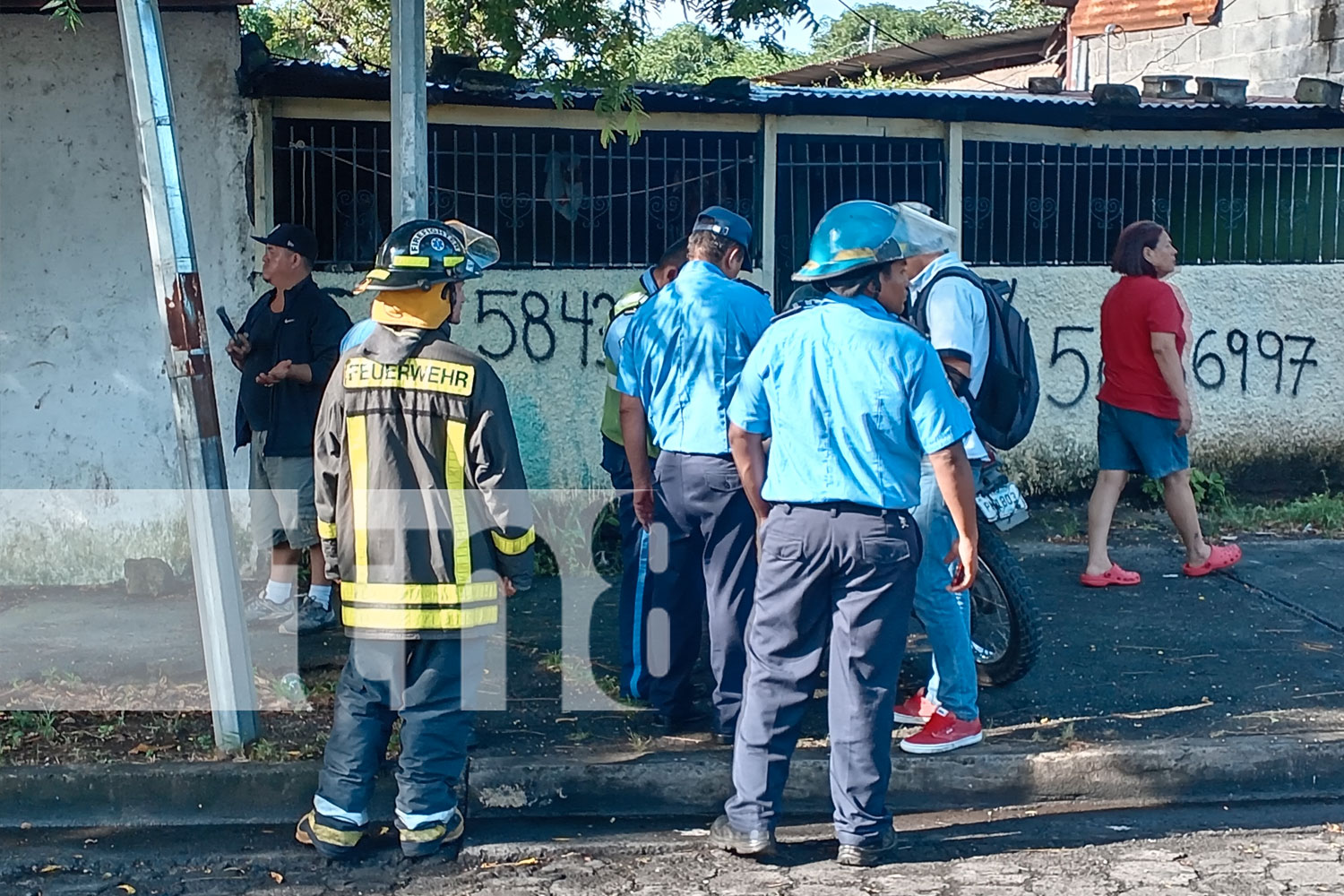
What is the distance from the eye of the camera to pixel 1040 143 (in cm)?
875

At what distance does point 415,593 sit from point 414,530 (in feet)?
0.59

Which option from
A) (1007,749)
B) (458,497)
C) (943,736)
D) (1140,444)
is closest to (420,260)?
(458,497)

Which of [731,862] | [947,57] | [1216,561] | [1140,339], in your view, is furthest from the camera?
[947,57]

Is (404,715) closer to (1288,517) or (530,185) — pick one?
(530,185)

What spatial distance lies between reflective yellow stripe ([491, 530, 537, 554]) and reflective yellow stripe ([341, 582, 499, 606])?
0.43 ft

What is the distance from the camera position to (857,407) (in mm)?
4230

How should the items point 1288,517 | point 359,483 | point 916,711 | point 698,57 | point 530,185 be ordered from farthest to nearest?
point 698,57, point 1288,517, point 530,185, point 916,711, point 359,483

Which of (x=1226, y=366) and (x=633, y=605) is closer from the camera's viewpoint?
(x=633, y=605)

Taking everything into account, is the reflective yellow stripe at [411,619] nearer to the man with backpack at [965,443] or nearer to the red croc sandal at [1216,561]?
the man with backpack at [965,443]

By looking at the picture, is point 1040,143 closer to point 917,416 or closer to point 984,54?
point 917,416

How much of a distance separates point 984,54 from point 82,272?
1323 cm

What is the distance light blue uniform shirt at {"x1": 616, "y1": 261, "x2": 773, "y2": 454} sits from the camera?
5.09 m

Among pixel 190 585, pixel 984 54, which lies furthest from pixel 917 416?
pixel 984 54

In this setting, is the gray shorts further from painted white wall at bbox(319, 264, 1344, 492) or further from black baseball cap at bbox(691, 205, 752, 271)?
black baseball cap at bbox(691, 205, 752, 271)
